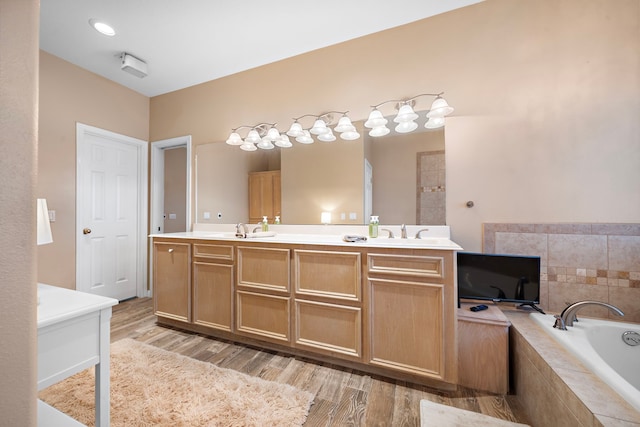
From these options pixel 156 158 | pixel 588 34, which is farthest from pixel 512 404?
pixel 156 158

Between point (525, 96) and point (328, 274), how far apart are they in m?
1.96

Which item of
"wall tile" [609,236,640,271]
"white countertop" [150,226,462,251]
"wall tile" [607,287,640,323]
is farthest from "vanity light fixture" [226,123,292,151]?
"wall tile" [607,287,640,323]

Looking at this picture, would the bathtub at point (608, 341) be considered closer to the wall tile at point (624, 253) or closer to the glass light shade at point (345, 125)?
the wall tile at point (624, 253)

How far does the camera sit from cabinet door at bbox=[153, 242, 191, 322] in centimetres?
237

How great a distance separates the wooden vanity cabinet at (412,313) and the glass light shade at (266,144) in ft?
5.34

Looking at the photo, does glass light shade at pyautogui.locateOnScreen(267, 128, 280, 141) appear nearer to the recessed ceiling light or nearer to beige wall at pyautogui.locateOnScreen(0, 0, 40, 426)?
the recessed ceiling light

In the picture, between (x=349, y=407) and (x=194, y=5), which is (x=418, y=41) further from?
(x=349, y=407)

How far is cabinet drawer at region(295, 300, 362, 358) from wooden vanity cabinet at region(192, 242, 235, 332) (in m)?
0.67

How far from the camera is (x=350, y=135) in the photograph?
2.34 metres

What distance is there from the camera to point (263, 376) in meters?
1.75

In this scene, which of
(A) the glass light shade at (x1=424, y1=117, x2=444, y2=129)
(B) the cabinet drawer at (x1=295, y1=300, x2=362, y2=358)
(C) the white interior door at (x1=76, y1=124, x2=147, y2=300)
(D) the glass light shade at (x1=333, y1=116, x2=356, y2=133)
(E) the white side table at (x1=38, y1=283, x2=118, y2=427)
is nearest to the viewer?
(E) the white side table at (x1=38, y1=283, x2=118, y2=427)

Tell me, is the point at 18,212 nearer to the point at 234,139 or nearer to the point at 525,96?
the point at 234,139

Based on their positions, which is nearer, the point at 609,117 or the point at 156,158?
the point at 609,117

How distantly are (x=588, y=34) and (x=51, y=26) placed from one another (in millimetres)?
4232
